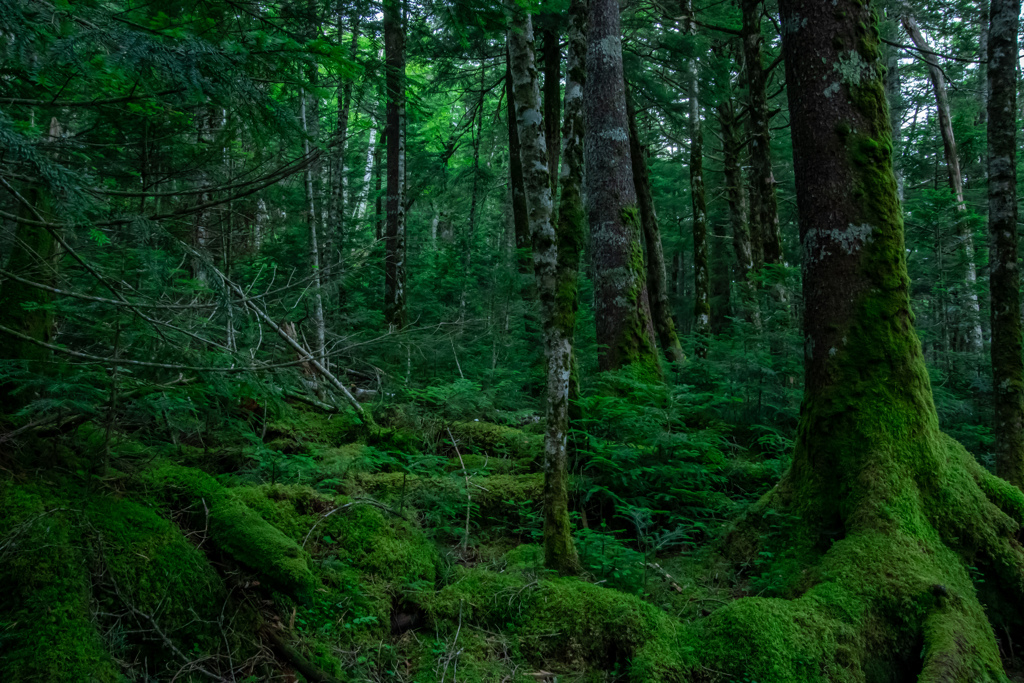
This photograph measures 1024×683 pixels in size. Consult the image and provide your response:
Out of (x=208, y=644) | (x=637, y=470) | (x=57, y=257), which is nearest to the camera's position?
(x=208, y=644)

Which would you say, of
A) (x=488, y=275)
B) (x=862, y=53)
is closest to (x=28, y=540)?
(x=862, y=53)

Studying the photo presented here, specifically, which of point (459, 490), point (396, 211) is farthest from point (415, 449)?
point (396, 211)

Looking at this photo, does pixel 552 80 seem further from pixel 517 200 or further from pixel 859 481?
pixel 859 481

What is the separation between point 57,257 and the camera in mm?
4066

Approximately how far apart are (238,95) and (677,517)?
4488mm

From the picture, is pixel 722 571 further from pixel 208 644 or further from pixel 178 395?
pixel 178 395

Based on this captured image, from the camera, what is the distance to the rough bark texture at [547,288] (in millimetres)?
4238

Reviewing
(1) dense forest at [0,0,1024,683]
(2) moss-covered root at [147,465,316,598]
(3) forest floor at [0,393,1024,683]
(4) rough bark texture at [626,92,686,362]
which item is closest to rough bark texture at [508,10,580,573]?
(1) dense forest at [0,0,1024,683]

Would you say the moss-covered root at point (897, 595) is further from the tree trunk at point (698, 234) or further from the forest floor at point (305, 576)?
the tree trunk at point (698, 234)

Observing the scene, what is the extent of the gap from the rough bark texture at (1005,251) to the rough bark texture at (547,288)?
481 cm

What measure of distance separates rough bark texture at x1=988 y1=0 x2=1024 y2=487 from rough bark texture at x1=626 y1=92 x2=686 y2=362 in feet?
15.9

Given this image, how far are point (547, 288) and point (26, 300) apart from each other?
3493 millimetres

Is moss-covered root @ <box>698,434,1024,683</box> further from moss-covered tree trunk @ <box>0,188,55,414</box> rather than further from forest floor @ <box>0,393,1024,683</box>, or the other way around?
moss-covered tree trunk @ <box>0,188,55,414</box>

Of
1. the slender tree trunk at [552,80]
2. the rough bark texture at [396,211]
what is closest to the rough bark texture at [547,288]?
the slender tree trunk at [552,80]
